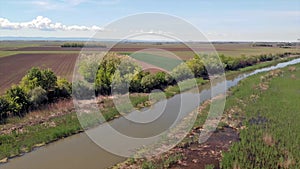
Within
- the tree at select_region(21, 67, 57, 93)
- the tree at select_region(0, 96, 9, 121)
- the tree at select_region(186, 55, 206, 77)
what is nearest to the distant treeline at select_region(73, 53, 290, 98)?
the tree at select_region(21, 67, 57, 93)

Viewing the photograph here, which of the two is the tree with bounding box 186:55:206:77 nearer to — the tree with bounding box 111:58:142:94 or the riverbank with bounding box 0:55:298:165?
the tree with bounding box 111:58:142:94

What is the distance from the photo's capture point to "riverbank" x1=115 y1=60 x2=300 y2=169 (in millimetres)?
13469

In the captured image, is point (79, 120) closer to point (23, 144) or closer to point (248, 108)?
point (23, 144)

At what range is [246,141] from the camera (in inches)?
635

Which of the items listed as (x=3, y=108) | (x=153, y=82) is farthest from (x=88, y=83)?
(x=3, y=108)

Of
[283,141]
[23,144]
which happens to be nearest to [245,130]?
[283,141]

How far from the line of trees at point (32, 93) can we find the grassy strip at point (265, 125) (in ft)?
47.3

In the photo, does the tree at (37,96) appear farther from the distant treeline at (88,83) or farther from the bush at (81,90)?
the bush at (81,90)

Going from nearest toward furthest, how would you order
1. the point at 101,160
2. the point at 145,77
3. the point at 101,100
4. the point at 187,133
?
the point at 101,160 → the point at 187,133 → the point at 101,100 → the point at 145,77

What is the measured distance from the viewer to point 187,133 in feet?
58.3

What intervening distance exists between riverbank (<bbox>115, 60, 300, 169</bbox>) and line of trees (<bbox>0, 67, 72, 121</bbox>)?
10685 millimetres

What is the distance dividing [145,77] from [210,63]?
16279 mm

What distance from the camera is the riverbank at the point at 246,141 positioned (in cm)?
1347

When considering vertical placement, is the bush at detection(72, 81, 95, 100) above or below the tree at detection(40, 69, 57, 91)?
below
